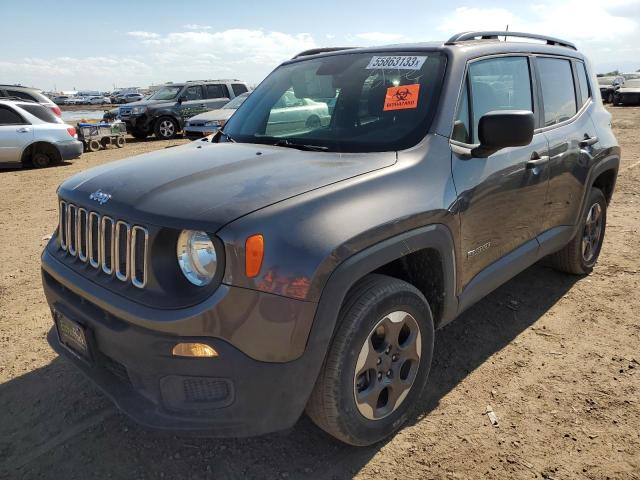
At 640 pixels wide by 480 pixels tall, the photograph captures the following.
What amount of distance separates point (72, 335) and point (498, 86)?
2746 mm

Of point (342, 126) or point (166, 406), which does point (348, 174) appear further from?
point (166, 406)

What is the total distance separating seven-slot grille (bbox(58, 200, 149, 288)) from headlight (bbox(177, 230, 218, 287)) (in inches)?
5.7

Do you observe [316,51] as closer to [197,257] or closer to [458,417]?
[197,257]

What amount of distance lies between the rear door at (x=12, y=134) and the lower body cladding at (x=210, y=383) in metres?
10.6

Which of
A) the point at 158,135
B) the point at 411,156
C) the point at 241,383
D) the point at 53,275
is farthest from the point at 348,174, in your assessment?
the point at 158,135

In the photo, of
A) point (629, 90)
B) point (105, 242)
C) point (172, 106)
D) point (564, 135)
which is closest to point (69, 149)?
point (172, 106)

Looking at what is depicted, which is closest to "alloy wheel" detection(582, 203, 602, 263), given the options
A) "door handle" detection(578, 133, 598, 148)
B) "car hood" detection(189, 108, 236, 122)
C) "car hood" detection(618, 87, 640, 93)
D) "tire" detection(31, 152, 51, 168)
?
"door handle" detection(578, 133, 598, 148)

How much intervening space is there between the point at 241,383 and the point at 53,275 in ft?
3.99

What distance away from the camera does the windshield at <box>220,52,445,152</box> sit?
276 centimetres

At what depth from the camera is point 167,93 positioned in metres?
17.6

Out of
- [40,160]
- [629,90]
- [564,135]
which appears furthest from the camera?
[629,90]

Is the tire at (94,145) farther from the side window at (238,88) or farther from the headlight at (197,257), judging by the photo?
the headlight at (197,257)

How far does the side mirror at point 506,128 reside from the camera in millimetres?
2576

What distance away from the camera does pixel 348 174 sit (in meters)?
2.29
